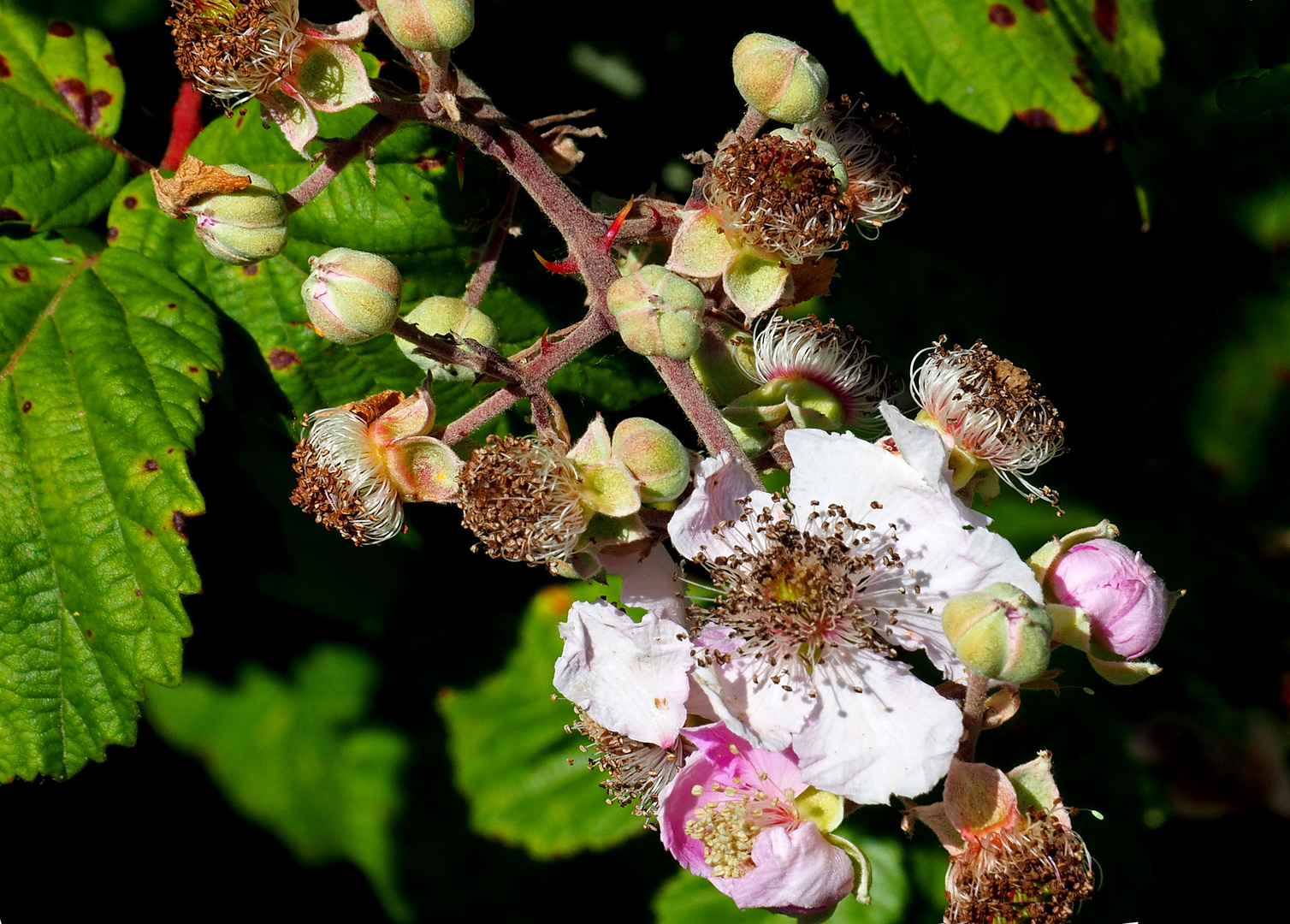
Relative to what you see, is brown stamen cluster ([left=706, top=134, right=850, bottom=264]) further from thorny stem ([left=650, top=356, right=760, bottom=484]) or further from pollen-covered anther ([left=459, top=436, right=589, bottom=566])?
pollen-covered anther ([left=459, top=436, right=589, bottom=566])

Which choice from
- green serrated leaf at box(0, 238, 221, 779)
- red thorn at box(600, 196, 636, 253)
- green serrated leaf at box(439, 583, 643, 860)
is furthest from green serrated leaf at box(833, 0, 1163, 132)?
green serrated leaf at box(439, 583, 643, 860)

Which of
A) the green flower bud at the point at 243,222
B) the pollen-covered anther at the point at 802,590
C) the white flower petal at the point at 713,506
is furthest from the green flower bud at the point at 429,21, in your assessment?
the pollen-covered anther at the point at 802,590

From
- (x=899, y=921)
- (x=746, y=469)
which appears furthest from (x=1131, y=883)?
(x=746, y=469)

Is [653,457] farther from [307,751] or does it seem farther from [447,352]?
[307,751]

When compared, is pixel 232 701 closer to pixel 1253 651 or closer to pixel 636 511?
pixel 636 511

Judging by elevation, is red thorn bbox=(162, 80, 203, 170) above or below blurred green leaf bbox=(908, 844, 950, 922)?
above
